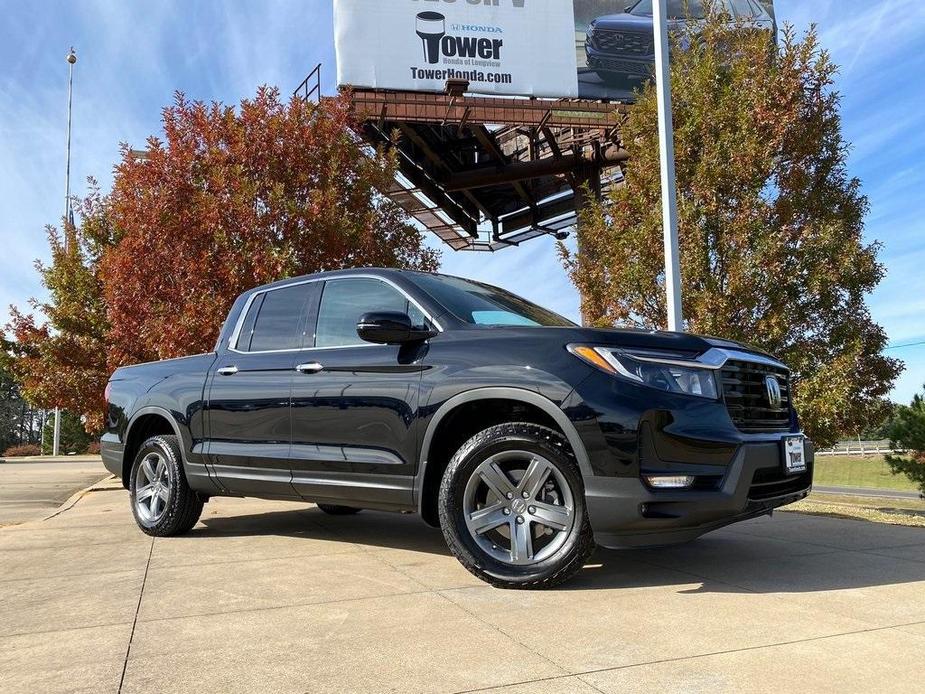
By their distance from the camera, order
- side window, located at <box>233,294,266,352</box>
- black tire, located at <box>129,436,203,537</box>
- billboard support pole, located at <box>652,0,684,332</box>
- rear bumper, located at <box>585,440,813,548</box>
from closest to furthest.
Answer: rear bumper, located at <box>585,440,813,548</box>, side window, located at <box>233,294,266,352</box>, black tire, located at <box>129,436,203,537</box>, billboard support pole, located at <box>652,0,684,332</box>

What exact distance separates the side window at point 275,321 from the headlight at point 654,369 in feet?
7.40

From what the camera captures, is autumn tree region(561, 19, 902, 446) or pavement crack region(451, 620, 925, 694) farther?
autumn tree region(561, 19, 902, 446)

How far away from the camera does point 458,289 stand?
5.03 metres

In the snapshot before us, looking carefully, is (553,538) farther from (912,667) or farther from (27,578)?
(27,578)

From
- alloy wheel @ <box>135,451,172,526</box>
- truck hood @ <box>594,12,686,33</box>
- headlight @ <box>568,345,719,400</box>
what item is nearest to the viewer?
headlight @ <box>568,345,719,400</box>

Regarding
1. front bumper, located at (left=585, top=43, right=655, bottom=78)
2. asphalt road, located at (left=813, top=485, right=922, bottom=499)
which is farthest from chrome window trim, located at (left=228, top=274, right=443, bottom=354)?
asphalt road, located at (left=813, top=485, right=922, bottom=499)

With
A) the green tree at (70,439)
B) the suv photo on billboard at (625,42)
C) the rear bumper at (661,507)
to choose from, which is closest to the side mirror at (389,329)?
the rear bumper at (661,507)

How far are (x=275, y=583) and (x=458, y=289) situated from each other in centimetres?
207

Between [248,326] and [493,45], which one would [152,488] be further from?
[493,45]

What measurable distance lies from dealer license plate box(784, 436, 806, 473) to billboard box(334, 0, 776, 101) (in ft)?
57.1

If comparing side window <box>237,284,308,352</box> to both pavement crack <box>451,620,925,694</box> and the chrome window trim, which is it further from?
pavement crack <box>451,620,925,694</box>

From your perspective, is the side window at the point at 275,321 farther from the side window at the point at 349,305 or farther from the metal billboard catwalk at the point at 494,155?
the metal billboard catwalk at the point at 494,155

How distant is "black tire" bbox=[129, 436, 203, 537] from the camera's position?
19.5 feet

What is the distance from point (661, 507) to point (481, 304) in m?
1.78
